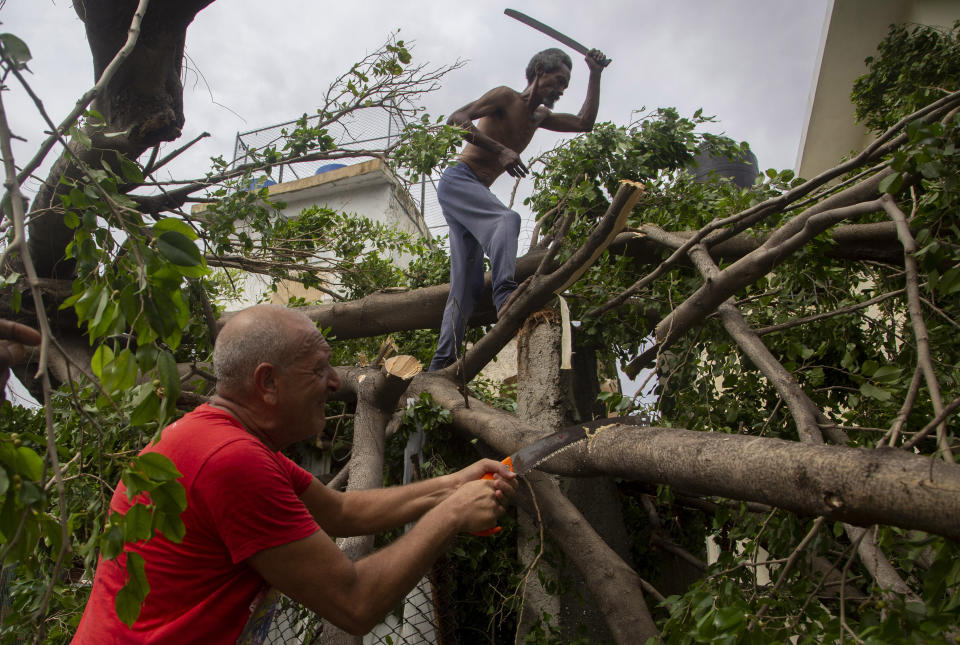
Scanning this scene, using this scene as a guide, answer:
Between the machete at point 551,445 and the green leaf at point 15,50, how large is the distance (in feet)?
6.06

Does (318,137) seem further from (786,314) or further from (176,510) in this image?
(176,510)

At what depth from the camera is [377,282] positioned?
20.3 feet

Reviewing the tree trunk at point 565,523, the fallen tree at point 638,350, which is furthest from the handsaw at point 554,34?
the tree trunk at point 565,523

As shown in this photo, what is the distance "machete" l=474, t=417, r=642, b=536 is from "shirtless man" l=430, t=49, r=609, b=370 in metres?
1.99

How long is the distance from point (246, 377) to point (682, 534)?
384 centimetres

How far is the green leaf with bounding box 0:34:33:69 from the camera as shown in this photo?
1.18m

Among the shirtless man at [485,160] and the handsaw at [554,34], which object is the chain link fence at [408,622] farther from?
the handsaw at [554,34]

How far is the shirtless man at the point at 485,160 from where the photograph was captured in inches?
179

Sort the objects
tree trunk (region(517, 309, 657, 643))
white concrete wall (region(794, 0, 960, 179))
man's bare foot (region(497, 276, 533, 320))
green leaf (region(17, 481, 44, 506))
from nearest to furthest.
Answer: green leaf (region(17, 481, 44, 506)) < tree trunk (region(517, 309, 657, 643)) < man's bare foot (region(497, 276, 533, 320)) < white concrete wall (region(794, 0, 960, 179))

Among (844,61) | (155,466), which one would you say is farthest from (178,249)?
(844,61)

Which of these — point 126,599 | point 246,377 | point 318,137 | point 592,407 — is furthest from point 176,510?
point 318,137

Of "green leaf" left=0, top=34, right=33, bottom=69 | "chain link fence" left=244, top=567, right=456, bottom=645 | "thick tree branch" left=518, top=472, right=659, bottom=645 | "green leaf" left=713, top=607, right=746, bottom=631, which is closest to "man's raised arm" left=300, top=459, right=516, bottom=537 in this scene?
"thick tree branch" left=518, top=472, right=659, bottom=645

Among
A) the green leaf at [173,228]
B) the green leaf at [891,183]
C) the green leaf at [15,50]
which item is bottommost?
the green leaf at [173,228]

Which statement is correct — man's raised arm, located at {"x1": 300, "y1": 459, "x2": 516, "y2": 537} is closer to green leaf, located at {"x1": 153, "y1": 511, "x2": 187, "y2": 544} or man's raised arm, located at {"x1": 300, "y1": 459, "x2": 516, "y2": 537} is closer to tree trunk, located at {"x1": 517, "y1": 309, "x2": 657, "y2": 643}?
tree trunk, located at {"x1": 517, "y1": 309, "x2": 657, "y2": 643}
